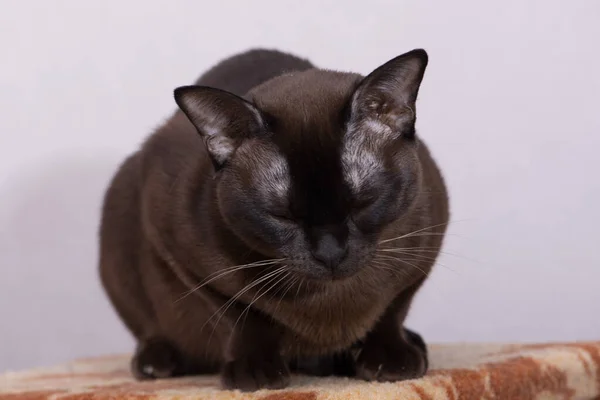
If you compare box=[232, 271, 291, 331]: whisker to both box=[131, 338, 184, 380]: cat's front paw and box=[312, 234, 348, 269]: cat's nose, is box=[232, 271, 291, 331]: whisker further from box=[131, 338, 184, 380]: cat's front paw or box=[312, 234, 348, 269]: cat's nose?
box=[131, 338, 184, 380]: cat's front paw

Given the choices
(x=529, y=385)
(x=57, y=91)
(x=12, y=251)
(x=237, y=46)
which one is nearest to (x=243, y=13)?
(x=237, y=46)

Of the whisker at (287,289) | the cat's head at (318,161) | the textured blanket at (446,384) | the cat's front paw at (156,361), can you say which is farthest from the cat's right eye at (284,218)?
the cat's front paw at (156,361)

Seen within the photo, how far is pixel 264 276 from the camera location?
1.14 meters

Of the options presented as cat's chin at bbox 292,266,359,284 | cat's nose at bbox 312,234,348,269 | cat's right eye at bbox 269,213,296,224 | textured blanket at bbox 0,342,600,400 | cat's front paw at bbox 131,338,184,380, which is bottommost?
cat's front paw at bbox 131,338,184,380

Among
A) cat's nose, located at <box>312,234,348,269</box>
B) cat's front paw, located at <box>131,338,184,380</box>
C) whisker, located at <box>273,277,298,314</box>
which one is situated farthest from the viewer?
cat's front paw, located at <box>131,338,184,380</box>

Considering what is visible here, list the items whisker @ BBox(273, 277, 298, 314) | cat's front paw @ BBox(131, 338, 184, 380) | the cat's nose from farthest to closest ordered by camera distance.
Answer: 1. cat's front paw @ BBox(131, 338, 184, 380)
2. whisker @ BBox(273, 277, 298, 314)
3. the cat's nose

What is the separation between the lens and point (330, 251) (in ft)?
3.34

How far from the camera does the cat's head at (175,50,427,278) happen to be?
1028 millimetres

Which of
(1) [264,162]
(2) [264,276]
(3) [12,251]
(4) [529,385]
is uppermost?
(1) [264,162]

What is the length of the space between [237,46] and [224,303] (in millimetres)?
942

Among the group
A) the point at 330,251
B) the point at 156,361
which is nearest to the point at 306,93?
the point at 330,251

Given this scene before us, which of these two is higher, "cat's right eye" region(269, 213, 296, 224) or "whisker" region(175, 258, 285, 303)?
"cat's right eye" region(269, 213, 296, 224)

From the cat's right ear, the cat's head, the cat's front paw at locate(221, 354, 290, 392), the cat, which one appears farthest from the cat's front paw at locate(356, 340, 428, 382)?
the cat's right ear

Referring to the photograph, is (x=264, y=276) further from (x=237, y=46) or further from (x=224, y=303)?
(x=237, y=46)
